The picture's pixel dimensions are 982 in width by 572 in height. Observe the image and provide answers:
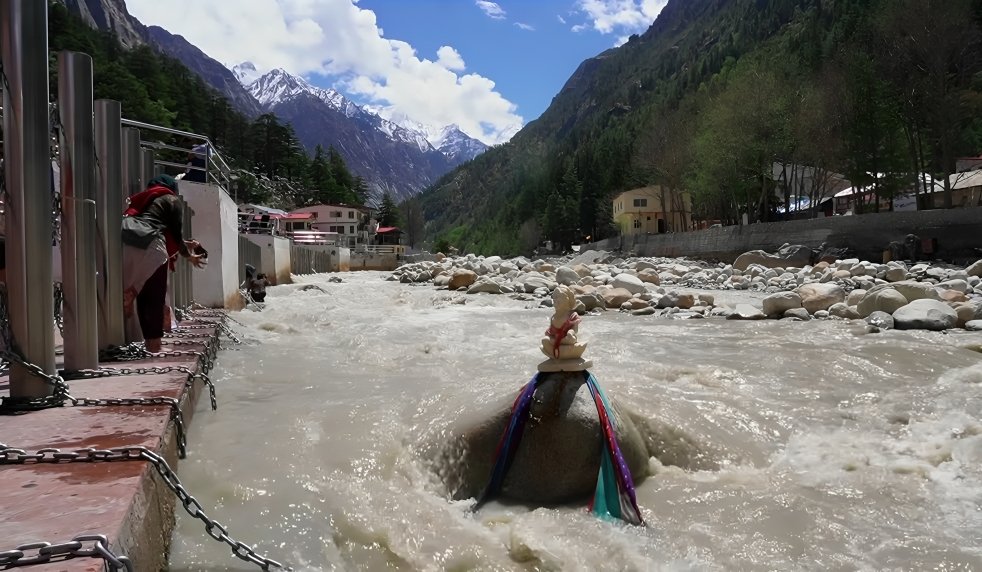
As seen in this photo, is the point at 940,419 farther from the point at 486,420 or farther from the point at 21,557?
the point at 21,557

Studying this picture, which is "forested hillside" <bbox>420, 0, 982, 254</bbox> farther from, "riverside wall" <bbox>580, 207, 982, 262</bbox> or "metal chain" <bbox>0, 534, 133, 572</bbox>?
"metal chain" <bbox>0, 534, 133, 572</bbox>

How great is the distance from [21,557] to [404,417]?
2.95 metres

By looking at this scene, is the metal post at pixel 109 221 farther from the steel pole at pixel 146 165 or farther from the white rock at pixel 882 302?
the white rock at pixel 882 302

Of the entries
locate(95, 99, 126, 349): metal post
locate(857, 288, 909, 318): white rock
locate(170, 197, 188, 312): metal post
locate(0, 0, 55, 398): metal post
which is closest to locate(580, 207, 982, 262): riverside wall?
locate(857, 288, 909, 318): white rock

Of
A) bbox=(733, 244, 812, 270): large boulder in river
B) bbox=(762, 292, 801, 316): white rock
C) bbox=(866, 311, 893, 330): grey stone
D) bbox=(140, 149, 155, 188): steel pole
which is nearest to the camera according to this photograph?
bbox=(140, 149, 155, 188): steel pole

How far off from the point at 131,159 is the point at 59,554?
5.96m

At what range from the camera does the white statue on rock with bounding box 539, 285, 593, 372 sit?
3348 millimetres

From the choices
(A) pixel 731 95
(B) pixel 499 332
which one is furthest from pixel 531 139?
(B) pixel 499 332

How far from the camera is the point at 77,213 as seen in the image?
3.74 m

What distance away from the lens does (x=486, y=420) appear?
352 cm

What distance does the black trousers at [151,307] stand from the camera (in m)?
4.86

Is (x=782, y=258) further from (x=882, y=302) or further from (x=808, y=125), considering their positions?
(x=882, y=302)

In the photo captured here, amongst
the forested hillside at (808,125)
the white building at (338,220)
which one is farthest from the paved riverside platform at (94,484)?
the white building at (338,220)

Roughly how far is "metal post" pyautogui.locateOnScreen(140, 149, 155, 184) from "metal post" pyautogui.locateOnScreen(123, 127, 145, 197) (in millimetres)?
235
